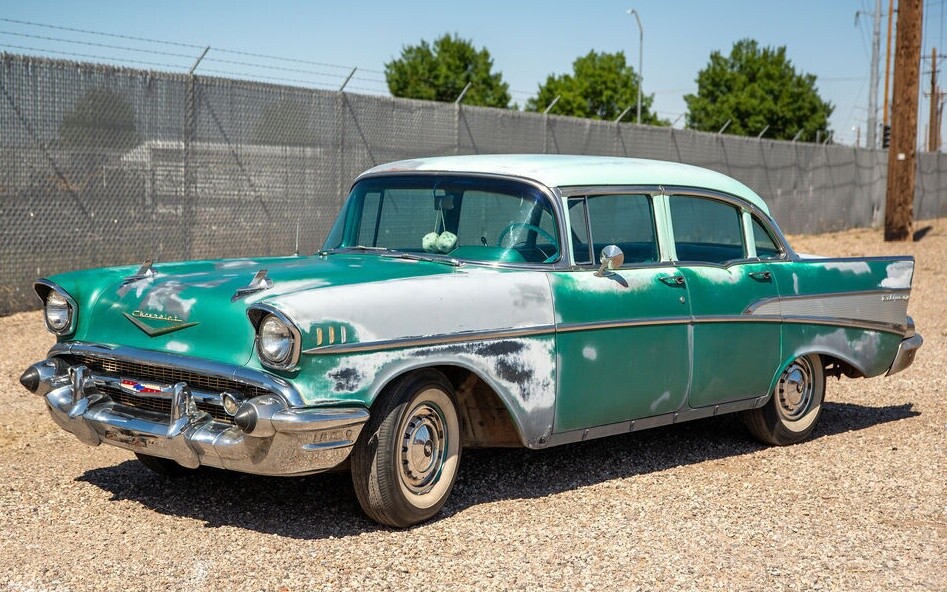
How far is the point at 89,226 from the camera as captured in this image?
1120 cm

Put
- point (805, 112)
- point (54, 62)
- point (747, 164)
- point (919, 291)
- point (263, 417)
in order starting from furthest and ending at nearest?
point (805, 112)
point (747, 164)
point (919, 291)
point (54, 62)
point (263, 417)

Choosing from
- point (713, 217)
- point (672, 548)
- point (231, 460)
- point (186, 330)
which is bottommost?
point (672, 548)

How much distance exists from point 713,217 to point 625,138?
13426 mm

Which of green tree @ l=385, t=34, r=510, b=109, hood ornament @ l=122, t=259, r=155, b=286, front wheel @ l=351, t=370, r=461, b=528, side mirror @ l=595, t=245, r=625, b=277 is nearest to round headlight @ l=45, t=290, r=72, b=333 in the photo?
hood ornament @ l=122, t=259, r=155, b=286

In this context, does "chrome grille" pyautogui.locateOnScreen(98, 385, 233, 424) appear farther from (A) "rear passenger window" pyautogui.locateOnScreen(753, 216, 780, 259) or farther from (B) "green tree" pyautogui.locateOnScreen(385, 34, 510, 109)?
(B) "green tree" pyautogui.locateOnScreen(385, 34, 510, 109)

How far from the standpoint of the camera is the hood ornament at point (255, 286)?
15.3 ft

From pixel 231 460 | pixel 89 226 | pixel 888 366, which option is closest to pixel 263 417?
pixel 231 460

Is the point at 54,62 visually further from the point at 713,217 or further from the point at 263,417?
the point at 263,417

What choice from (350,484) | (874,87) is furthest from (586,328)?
(874,87)

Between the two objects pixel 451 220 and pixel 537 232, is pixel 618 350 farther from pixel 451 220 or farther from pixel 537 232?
pixel 451 220

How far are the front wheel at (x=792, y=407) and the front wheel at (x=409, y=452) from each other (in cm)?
238

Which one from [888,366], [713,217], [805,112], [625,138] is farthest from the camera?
[805,112]

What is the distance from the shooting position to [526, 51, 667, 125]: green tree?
60156mm

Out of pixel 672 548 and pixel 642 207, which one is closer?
pixel 672 548
